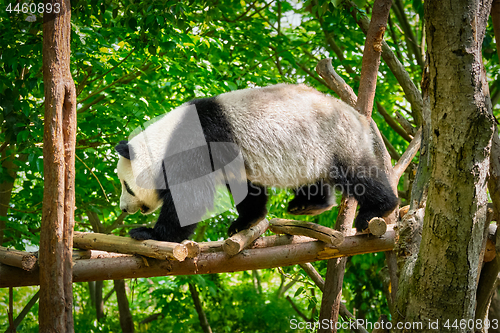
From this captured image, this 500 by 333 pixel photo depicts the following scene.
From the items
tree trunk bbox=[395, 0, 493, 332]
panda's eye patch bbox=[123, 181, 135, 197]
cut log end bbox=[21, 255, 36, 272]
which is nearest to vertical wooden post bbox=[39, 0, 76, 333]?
cut log end bbox=[21, 255, 36, 272]

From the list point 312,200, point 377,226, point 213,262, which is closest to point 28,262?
point 213,262

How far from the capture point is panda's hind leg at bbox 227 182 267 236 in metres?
3.58

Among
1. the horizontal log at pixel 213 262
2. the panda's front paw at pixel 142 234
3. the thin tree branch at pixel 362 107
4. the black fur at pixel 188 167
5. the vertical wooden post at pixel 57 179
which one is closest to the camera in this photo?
the vertical wooden post at pixel 57 179

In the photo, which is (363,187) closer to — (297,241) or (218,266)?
(297,241)

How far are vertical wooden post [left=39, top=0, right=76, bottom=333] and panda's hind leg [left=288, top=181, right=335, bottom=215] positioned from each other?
229cm

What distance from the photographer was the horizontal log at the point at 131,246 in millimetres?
2590

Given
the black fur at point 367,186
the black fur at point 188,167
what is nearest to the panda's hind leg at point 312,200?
the black fur at point 367,186

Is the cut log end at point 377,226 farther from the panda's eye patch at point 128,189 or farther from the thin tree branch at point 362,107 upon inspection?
the panda's eye patch at point 128,189

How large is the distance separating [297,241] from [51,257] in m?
1.74

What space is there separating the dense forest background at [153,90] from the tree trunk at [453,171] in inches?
34.5

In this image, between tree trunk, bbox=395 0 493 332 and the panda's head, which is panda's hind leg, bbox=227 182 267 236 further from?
tree trunk, bbox=395 0 493 332

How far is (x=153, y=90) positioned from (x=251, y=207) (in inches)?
80.1

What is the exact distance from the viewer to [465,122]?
182 centimetres

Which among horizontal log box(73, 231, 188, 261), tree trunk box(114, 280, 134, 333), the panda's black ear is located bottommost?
tree trunk box(114, 280, 134, 333)
